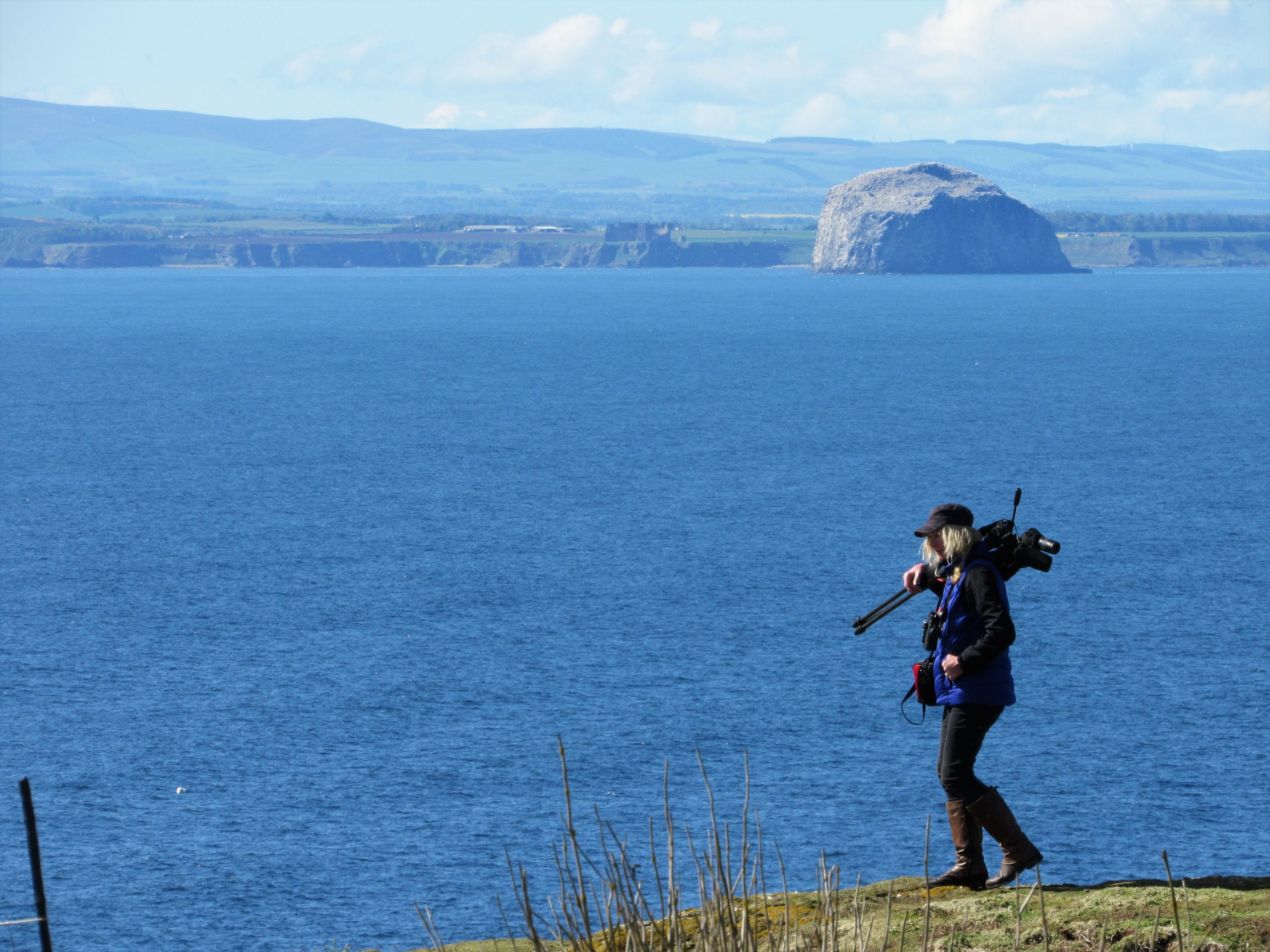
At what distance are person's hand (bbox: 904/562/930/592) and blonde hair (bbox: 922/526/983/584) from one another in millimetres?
87

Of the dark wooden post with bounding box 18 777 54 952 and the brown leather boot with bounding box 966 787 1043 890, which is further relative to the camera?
the brown leather boot with bounding box 966 787 1043 890

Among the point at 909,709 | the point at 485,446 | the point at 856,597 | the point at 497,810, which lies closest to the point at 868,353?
the point at 485,446

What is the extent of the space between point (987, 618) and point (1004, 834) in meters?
1.64

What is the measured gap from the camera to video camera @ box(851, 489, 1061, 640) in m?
9.91

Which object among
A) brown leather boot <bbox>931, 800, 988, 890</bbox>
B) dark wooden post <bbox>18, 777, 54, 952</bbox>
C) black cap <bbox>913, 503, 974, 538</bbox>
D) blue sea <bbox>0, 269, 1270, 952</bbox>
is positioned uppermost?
black cap <bbox>913, 503, 974, 538</bbox>

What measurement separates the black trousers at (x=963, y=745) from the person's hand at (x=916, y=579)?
0.86 m

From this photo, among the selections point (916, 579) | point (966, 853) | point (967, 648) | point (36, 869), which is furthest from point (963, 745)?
point (36, 869)

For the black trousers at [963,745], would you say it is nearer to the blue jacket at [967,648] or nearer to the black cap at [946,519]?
the blue jacket at [967,648]

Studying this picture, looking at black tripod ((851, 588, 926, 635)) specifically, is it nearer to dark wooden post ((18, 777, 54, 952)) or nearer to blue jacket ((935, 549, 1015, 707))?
blue jacket ((935, 549, 1015, 707))

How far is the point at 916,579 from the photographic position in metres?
10.3

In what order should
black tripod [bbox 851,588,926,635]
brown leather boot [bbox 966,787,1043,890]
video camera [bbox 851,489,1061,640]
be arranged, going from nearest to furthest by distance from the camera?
black tripod [bbox 851,588,926,635] < video camera [bbox 851,489,1061,640] < brown leather boot [bbox 966,787,1043,890]

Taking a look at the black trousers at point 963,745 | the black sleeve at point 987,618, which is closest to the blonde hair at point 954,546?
the black sleeve at point 987,618

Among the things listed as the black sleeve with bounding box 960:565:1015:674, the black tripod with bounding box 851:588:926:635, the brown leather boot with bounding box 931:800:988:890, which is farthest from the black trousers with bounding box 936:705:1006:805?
the black tripod with bounding box 851:588:926:635

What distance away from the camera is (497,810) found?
1651 inches
